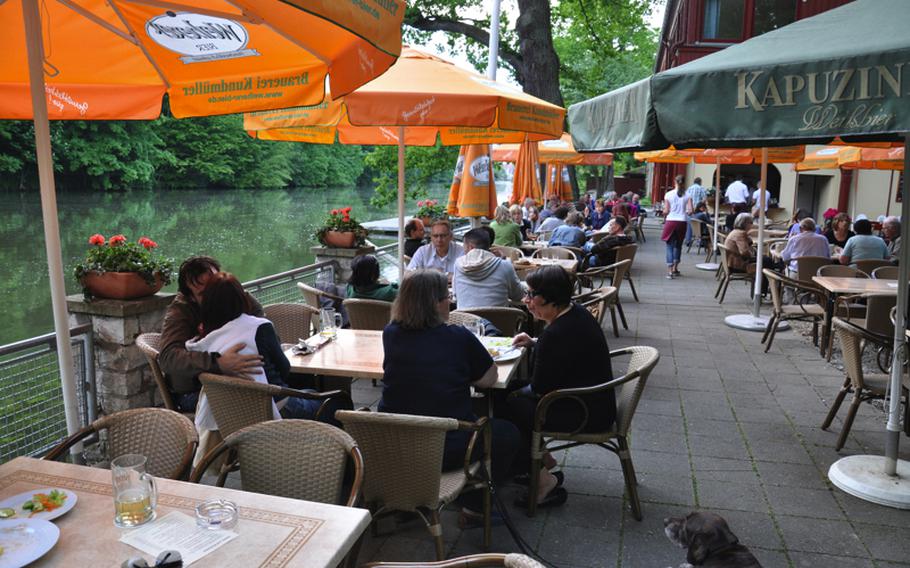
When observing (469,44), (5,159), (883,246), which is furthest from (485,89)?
(5,159)

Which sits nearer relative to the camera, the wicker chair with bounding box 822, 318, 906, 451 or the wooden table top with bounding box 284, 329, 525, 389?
the wooden table top with bounding box 284, 329, 525, 389

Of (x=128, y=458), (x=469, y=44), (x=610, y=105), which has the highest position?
(x=469, y=44)

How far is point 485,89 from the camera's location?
17.0 feet

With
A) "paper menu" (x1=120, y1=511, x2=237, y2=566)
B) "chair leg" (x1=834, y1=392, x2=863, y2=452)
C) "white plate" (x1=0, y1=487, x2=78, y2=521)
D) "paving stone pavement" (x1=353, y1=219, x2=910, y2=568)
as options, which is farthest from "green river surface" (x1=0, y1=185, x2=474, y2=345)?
"chair leg" (x1=834, y1=392, x2=863, y2=452)

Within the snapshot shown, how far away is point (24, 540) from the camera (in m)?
1.93

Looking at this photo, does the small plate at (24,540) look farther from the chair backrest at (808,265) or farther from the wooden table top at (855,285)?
the chair backrest at (808,265)

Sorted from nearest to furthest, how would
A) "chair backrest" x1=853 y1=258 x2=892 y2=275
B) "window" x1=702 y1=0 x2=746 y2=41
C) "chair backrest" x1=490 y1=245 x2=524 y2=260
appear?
"chair backrest" x1=853 y1=258 x2=892 y2=275
"chair backrest" x1=490 y1=245 x2=524 y2=260
"window" x1=702 y1=0 x2=746 y2=41

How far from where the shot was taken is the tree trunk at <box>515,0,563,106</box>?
47.6ft

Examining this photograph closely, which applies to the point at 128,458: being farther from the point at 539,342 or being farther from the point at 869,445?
the point at 869,445

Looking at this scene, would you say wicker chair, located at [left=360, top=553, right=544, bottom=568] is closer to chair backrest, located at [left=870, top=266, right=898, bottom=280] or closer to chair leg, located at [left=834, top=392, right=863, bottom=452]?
chair leg, located at [left=834, top=392, right=863, bottom=452]

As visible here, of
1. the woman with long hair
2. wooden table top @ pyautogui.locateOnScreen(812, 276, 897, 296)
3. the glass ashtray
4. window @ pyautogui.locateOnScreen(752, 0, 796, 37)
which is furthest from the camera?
window @ pyautogui.locateOnScreen(752, 0, 796, 37)

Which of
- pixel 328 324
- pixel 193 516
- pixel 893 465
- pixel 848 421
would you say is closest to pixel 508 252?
pixel 328 324

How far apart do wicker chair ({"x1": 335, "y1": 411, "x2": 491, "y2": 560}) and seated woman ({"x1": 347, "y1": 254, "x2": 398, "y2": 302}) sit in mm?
2596

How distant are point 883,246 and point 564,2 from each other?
14.4 m
